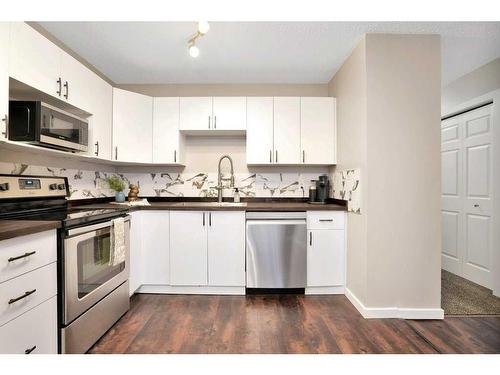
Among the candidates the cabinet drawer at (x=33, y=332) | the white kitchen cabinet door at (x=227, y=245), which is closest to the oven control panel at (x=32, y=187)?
the cabinet drawer at (x=33, y=332)

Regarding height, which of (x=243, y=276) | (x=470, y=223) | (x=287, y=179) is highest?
(x=287, y=179)

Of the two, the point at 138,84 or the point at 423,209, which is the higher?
the point at 138,84

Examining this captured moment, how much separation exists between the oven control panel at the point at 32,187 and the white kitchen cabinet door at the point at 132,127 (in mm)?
584

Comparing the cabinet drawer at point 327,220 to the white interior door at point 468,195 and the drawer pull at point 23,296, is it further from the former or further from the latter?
the drawer pull at point 23,296

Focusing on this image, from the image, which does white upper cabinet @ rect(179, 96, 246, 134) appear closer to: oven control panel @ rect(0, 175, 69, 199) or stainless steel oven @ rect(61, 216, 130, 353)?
oven control panel @ rect(0, 175, 69, 199)

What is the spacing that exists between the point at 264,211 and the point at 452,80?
8.64 ft

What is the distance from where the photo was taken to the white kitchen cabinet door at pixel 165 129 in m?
2.87

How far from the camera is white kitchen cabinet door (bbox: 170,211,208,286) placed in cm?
252

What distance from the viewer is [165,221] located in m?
2.55

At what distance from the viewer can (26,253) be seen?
1.22m

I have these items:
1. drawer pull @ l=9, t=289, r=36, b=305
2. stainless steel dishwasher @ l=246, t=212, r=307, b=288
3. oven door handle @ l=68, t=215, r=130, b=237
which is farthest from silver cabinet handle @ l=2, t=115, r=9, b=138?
stainless steel dishwasher @ l=246, t=212, r=307, b=288
